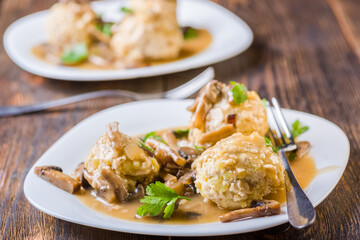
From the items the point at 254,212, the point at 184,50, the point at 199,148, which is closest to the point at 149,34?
the point at 184,50

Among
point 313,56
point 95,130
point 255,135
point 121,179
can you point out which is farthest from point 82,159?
point 313,56

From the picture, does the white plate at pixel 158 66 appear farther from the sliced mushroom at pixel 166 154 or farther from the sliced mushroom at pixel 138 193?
the sliced mushroom at pixel 138 193

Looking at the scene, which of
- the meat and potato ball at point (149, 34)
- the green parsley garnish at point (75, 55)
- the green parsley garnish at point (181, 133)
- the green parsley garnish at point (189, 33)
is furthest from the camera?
the green parsley garnish at point (189, 33)

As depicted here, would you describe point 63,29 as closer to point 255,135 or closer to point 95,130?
point 95,130

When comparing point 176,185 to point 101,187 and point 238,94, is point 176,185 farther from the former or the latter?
point 238,94

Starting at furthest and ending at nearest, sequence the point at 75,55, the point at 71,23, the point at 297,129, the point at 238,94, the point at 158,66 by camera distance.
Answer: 1. the point at 71,23
2. the point at 75,55
3. the point at 158,66
4. the point at 297,129
5. the point at 238,94

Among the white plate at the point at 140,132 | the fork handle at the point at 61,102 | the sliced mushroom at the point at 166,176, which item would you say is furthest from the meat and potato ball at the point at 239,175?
the fork handle at the point at 61,102
